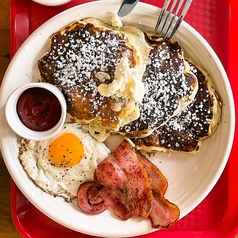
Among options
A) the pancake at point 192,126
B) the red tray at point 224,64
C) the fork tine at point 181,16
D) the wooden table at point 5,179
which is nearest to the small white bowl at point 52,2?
the red tray at point 224,64

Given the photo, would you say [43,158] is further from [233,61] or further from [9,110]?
[233,61]

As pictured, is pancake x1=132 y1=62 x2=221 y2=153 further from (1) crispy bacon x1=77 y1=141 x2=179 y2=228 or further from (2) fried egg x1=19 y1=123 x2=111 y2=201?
(2) fried egg x1=19 y1=123 x2=111 y2=201

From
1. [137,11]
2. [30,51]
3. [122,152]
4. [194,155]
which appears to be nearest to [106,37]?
[137,11]

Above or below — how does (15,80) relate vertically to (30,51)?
below

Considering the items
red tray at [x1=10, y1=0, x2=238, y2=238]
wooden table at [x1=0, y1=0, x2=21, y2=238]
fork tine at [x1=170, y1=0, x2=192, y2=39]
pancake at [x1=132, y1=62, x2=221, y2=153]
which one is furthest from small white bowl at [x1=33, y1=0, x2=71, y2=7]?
pancake at [x1=132, y1=62, x2=221, y2=153]

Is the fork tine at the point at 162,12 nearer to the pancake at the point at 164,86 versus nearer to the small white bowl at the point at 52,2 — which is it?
the pancake at the point at 164,86

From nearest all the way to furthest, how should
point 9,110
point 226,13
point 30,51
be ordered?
point 9,110, point 30,51, point 226,13

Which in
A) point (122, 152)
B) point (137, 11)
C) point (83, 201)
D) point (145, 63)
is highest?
point (137, 11)

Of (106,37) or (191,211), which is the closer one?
(106,37)

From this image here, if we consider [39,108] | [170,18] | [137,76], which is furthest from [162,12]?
[39,108]
